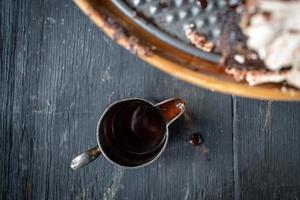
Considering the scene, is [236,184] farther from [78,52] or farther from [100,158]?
[78,52]

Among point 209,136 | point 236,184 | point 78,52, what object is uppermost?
point 78,52

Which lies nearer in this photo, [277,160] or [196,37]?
[196,37]

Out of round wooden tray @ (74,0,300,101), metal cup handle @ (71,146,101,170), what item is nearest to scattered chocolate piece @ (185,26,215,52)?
round wooden tray @ (74,0,300,101)

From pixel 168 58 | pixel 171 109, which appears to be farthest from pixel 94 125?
pixel 168 58

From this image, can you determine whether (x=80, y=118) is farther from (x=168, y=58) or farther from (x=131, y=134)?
(x=168, y=58)

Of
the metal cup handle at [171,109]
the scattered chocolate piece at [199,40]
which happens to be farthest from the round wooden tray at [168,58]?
the metal cup handle at [171,109]

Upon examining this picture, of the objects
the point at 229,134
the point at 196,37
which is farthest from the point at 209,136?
the point at 196,37

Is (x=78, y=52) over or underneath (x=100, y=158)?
over

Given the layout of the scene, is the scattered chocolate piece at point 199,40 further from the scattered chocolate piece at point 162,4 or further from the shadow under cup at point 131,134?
the shadow under cup at point 131,134
